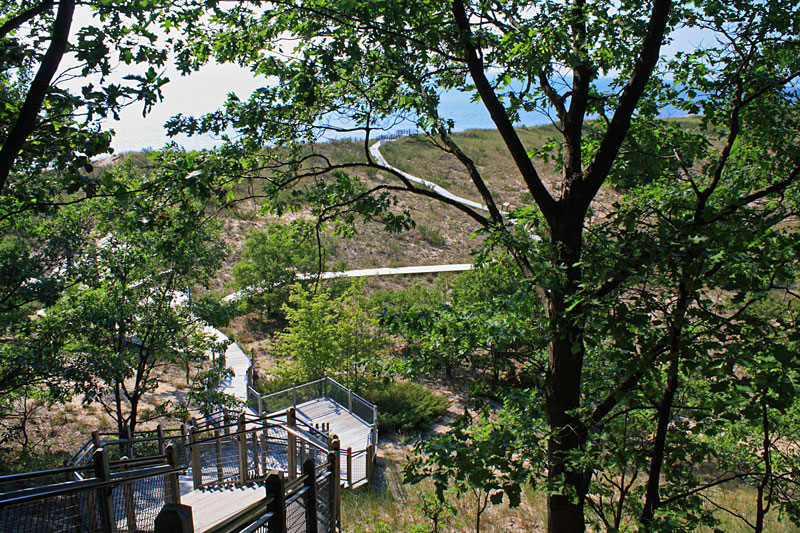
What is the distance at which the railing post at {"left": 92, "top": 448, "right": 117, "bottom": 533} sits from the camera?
177 inches

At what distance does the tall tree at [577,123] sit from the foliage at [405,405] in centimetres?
1409

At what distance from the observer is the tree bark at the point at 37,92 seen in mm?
3801

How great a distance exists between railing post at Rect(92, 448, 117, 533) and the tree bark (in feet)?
8.07

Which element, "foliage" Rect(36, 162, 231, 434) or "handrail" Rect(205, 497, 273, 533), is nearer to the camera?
"handrail" Rect(205, 497, 273, 533)

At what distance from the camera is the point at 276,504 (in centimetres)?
310

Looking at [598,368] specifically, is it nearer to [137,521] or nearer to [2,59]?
[137,521]

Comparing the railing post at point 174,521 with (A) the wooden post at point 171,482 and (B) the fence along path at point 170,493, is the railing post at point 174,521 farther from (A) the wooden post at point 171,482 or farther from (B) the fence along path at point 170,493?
(A) the wooden post at point 171,482

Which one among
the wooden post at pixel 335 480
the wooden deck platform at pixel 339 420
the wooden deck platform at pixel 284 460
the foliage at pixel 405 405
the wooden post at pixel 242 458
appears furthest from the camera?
the foliage at pixel 405 405

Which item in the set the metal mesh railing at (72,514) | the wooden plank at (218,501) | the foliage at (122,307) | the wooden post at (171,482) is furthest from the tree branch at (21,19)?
the wooden plank at (218,501)

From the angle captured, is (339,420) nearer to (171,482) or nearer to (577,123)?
(171,482)

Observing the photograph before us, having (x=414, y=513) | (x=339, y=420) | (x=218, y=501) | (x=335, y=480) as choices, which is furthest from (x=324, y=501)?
(x=339, y=420)

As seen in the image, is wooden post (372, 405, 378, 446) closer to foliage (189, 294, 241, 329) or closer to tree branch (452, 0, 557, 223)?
foliage (189, 294, 241, 329)

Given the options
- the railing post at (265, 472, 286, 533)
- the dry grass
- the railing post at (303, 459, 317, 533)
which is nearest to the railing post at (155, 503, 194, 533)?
the railing post at (265, 472, 286, 533)

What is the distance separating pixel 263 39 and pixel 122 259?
707 centimetres
